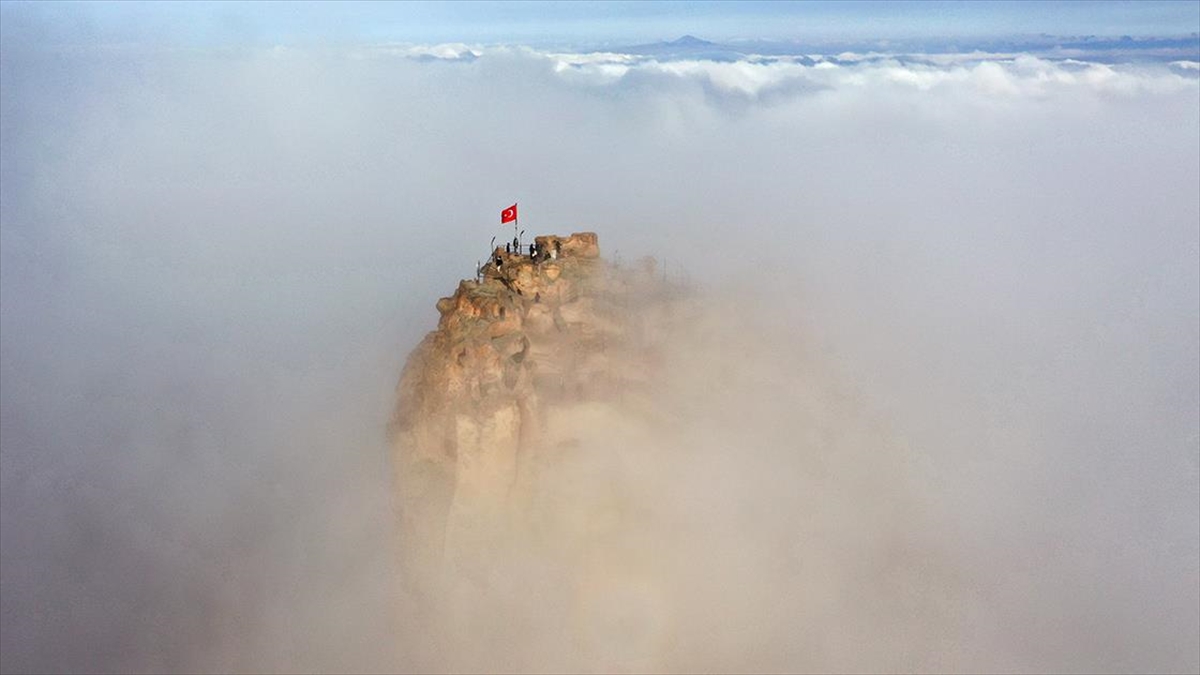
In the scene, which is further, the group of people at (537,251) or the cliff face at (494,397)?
the group of people at (537,251)

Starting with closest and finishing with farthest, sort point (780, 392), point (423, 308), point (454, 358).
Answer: point (454, 358) → point (780, 392) → point (423, 308)

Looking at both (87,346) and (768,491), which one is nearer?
(768,491)

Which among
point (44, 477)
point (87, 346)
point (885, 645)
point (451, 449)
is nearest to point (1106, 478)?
point (885, 645)

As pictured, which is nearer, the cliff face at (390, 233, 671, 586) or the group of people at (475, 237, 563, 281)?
the cliff face at (390, 233, 671, 586)

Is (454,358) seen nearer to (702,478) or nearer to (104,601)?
(702,478)

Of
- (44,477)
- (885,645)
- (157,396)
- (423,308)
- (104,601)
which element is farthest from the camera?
(423,308)

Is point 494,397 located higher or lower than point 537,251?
lower

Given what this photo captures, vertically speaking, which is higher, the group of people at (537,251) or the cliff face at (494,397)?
Answer: the group of people at (537,251)

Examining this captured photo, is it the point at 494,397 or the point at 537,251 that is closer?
the point at 494,397
